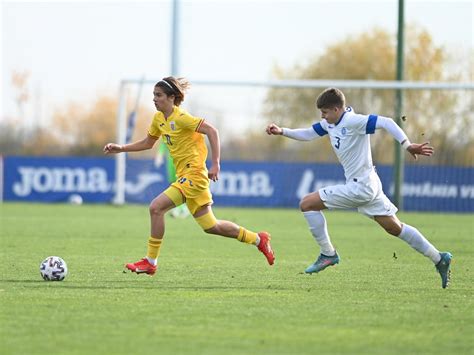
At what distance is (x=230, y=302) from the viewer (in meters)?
8.66

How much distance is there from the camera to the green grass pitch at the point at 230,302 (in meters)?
6.75

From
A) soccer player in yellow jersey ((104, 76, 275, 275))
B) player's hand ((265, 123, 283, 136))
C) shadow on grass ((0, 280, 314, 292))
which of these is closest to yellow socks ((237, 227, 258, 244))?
soccer player in yellow jersey ((104, 76, 275, 275))

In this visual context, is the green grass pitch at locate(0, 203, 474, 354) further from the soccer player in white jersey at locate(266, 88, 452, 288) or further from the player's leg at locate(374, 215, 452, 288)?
the soccer player in white jersey at locate(266, 88, 452, 288)

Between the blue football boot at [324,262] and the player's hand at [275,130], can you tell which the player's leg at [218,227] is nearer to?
the blue football boot at [324,262]

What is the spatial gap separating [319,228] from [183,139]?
5.64 feet

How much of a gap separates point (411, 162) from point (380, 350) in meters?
26.1

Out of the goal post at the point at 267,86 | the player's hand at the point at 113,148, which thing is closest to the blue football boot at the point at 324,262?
the player's hand at the point at 113,148

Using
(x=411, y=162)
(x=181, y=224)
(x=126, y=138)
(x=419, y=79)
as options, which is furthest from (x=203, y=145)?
(x=419, y=79)

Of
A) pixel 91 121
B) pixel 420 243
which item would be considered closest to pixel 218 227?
pixel 420 243

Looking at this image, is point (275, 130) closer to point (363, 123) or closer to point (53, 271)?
point (363, 123)

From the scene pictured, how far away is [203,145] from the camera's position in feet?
35.8

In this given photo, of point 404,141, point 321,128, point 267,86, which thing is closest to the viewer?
point 404,141

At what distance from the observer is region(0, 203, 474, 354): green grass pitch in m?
6.75

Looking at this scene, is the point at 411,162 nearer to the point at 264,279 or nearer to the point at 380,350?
the point at 264,279
